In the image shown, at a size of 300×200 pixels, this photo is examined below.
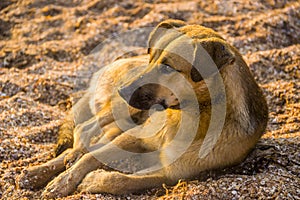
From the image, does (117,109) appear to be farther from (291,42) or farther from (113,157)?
(291,42)

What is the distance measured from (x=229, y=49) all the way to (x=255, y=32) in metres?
3.15

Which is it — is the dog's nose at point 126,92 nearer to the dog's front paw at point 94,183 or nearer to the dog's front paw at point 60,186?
the dog's front paw at point 94,183

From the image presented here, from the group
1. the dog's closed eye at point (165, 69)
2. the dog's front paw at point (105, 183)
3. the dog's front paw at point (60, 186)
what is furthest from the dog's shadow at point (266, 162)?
the dog's front paw at point (60, 186)

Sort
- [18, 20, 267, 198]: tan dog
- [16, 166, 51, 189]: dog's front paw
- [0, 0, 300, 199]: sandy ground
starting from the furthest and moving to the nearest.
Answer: [16, 166, 51, 189]: dog's front paw, [0, 0, 300, 199]: sandy ground, [18, 20, 267, 198]: tan dog

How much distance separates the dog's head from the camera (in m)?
3.70

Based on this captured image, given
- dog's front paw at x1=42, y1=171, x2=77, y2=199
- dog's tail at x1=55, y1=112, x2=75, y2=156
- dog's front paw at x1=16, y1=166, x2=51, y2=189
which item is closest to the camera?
dog's front paw at x1=42, y1=171, x2=77, y2=199

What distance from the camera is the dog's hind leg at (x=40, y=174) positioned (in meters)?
4.27

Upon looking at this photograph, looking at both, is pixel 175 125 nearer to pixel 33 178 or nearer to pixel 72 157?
pixel 72 157

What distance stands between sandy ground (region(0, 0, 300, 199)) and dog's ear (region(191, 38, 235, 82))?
87 cm

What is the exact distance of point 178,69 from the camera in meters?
3.83

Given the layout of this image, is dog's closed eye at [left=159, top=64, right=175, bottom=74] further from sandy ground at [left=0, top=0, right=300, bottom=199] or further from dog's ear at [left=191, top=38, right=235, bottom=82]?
sandy ground at [left=0, top=0, right=300, bottom=199]

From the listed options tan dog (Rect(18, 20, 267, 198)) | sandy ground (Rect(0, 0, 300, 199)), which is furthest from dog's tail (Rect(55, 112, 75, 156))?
sandy ground (Rect(0, 0, 300, 199))

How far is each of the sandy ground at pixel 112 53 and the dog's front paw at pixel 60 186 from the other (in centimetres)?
19

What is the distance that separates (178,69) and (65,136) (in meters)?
1.58
